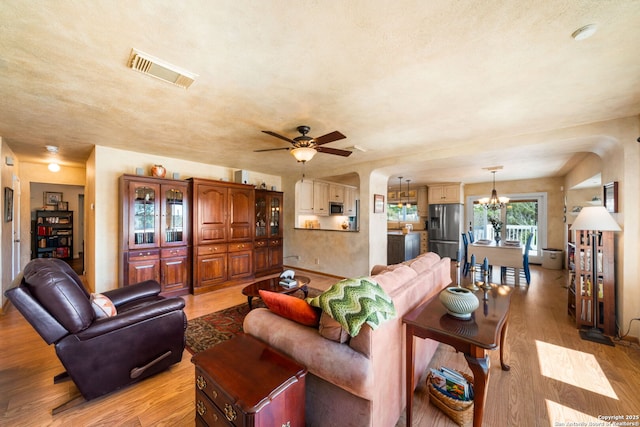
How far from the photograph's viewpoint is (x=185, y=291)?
4285 mm

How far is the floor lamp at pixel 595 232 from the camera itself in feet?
8.46

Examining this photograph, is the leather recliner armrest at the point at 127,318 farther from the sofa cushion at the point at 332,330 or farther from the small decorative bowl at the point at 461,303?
the small decorative bowl at the point at 461,303

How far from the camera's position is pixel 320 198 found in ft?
22.2

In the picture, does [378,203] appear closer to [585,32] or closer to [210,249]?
[210,249]

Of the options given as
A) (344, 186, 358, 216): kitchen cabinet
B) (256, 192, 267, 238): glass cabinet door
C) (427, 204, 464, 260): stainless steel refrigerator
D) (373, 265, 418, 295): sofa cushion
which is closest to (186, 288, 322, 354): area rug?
(373, 265, 418, 295): sofa cushion

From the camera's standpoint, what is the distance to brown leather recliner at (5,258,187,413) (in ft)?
5.24

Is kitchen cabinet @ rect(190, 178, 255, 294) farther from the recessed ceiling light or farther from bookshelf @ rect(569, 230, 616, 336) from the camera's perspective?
bookshelf @ rect(569, 230, 616, 336)

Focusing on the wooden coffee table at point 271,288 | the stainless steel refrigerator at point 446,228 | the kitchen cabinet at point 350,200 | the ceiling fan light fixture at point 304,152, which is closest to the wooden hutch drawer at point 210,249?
the wooden coffee table at point 271,288

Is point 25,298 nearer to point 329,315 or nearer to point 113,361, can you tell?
point 113,361

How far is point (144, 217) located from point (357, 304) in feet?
13.4

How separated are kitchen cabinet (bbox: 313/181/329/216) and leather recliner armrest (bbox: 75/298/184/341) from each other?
475 centimetres

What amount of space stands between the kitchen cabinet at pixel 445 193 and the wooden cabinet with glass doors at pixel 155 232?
6.75 m

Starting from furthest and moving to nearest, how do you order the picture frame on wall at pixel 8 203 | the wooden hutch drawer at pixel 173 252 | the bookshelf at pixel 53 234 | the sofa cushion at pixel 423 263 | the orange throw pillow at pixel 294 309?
1. the bookshelf at pixel 53 234
2. the wooden hutch drawer at pixel 173 252
3. the picture frame on wall at pixel 8 203
4. the sofa cushion at pixel 423 263
5. the orange throw pillow at pixel 294 309

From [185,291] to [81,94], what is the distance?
3.25 metres
